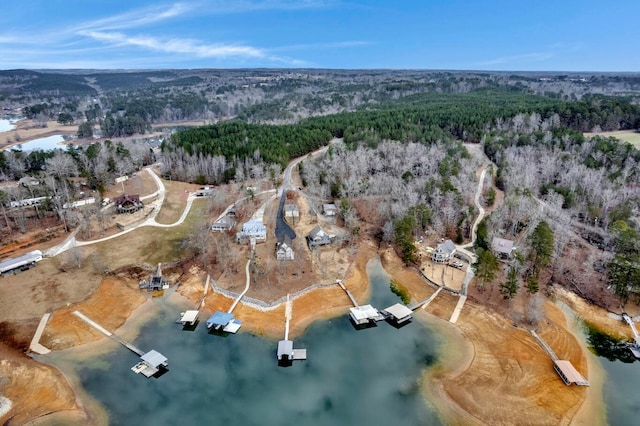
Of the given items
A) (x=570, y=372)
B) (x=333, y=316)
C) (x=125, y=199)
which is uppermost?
(x=125, y=199)

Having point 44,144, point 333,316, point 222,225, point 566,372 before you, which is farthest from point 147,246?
point 44,144

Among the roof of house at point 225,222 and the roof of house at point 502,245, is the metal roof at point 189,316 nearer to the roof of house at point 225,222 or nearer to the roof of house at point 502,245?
the roof of house at point 225,222

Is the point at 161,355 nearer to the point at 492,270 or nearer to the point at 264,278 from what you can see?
the point at 264,278

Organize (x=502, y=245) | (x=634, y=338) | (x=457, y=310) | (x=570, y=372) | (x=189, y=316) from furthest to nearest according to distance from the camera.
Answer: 1. (x=502, y=245)
2. (x=457, y=310)
3. (x=189, y=316)
4. (x=634, y=338)
5. (x=570, y=372)

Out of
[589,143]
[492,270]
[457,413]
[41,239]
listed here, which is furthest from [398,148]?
[41,239]

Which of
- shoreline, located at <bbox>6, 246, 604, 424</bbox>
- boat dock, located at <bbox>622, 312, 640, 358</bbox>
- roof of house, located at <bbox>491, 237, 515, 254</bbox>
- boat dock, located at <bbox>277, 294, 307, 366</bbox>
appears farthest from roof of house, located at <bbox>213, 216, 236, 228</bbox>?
boat dock, located at <bbox>622, 312, 640, 358</bbox>

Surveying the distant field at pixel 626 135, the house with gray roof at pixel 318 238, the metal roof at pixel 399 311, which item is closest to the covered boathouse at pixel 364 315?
the metal roof at pixel 399 311

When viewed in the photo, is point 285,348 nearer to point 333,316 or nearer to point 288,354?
point 288,354
